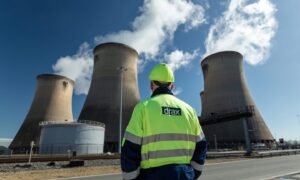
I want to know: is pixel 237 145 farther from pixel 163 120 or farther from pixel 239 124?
Answer: pixel 163 120

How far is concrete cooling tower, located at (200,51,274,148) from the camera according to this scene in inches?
1695

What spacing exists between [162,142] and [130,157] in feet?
0.88

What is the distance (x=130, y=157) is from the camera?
1758 mm

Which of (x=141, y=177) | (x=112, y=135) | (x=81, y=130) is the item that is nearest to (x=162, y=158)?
(x=141, y=177)

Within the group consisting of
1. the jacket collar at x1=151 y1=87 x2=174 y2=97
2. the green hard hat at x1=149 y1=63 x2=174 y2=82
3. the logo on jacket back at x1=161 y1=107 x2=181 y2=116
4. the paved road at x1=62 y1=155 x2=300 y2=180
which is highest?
the green hard hat at x1=149 y1=63 x2=174 y2=82

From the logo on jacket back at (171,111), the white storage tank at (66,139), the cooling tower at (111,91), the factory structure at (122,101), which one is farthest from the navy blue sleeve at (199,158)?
the cooling tower at (111,91)

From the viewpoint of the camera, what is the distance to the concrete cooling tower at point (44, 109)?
45.3m

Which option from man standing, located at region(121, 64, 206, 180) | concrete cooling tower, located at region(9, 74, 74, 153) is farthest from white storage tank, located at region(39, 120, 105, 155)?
man standing, located at region(121, 64, 206, 180)

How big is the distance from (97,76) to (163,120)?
41301 mm

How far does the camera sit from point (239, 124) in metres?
45.5

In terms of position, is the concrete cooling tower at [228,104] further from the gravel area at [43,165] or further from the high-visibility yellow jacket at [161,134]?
the high-visibility yellow jacket at [161,134]

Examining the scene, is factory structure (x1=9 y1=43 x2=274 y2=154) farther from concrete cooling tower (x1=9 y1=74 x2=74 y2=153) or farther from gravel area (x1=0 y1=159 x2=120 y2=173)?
gravel area (x1=0 y1=159 x2=120 y2=173)

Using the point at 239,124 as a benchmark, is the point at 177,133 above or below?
below

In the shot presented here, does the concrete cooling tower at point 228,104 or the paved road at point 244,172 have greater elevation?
the concrete cooling tower at point 228,104
